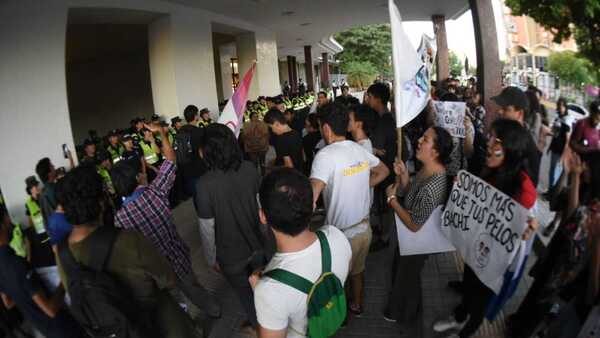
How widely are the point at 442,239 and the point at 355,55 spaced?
38.2 metres

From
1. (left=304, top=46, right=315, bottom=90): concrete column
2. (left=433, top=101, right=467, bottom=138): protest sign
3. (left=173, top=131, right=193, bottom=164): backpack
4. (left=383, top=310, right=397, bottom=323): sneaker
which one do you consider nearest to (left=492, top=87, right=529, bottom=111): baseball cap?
(left=433, top=101, right=467, bottom=138): protest sign

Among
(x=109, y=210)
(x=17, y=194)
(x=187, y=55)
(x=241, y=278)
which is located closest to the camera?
(x=109, y=210)

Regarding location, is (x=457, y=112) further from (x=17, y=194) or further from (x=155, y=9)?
(x=155, y=9)

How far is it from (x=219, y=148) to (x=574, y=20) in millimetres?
2257

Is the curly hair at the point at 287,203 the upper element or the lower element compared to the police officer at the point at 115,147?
lower

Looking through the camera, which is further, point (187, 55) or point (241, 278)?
point (187, 55)

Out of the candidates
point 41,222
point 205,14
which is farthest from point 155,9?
point 41,222

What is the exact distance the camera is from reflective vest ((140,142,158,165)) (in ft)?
21.3

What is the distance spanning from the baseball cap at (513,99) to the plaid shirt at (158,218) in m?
2.68

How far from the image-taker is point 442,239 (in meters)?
2.89

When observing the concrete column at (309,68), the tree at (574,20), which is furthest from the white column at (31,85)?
the concrete column at (309,68)

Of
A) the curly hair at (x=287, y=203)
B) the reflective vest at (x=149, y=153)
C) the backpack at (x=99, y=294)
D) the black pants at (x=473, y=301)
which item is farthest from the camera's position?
the reflective vest at (x=149, y=153)

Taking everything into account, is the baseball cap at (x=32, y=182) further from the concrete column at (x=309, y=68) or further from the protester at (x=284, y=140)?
the concrete column at (x=309, y=68)

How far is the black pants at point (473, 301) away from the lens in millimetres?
2613
